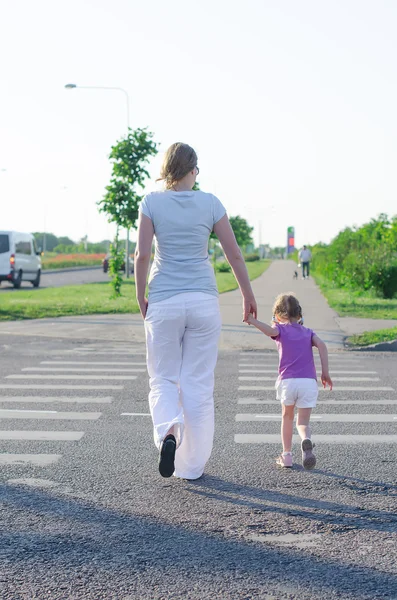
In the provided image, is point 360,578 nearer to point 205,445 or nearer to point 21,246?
point 205,445

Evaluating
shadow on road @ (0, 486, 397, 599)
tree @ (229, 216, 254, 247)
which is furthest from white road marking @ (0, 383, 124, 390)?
tree @ (229, 216, 254, 247)

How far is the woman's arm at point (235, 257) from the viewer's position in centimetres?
550

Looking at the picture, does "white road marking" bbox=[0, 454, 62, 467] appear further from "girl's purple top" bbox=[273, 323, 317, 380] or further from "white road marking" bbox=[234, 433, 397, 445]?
"girl's purple top" bbox=[273, 323, 317, 380]

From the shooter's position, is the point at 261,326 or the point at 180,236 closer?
the point at 180,236

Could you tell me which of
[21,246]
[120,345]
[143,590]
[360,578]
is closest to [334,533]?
[360,578]

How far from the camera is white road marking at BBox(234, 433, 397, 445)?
6668 mm

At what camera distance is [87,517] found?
15.3 ft

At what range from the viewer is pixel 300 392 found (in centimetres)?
585

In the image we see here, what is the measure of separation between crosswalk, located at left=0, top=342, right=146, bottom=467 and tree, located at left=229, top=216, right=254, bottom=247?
320 feet

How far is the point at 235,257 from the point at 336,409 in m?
3.02

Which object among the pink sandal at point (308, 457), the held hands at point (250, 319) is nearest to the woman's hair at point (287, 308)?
the held hands at point (250, 319)

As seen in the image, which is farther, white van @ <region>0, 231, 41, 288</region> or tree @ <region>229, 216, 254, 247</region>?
tree @ <region>229, 216, 254, 247</region>

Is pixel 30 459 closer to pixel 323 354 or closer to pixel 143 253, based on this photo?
pixel 143 253

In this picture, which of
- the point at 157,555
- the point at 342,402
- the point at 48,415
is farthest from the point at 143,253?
the point at 342,402
